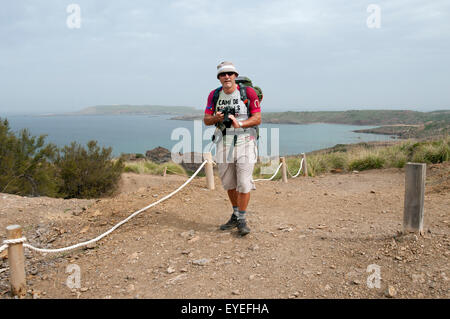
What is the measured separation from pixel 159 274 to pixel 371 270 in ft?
6.61

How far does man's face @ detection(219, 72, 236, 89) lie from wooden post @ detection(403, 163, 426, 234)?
205 centimetres

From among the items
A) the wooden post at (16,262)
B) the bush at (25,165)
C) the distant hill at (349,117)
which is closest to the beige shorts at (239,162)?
the wooden post at (16,262)

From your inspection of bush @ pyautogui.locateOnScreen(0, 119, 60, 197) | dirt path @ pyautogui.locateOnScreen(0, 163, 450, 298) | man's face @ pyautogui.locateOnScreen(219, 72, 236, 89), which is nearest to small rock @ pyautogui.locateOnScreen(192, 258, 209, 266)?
dirt path @ pyautogui.locateOnScreen(0, 163, 450, 298)

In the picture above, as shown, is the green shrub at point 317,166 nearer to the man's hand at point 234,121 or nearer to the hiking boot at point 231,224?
the hiking boot at point 231,224

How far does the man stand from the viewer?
11.8ft

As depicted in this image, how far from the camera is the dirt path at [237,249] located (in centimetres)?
286

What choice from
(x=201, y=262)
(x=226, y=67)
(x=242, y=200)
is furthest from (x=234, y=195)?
(x=226, y=67)

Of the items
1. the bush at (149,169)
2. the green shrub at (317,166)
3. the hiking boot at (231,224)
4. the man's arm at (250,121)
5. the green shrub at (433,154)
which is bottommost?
the bush at (149,169)

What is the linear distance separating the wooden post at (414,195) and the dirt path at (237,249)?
150mm

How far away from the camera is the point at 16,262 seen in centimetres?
280

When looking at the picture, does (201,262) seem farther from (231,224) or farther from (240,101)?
(240,101)

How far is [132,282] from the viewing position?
10.00ft
